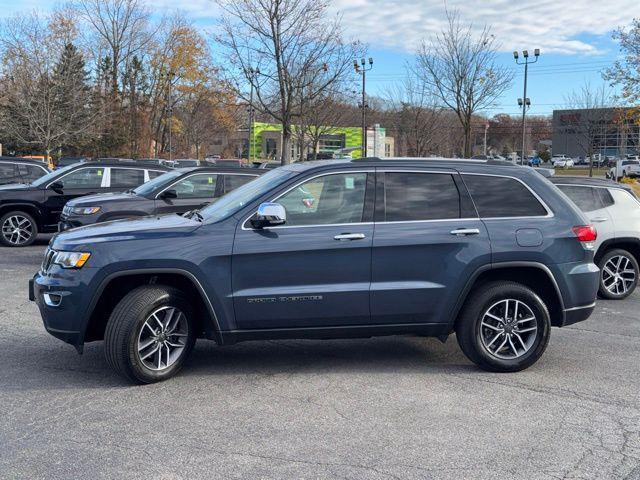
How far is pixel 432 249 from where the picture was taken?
215 inches

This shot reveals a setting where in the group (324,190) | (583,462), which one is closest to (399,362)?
(324,190)

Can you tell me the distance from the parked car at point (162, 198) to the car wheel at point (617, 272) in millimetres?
6045

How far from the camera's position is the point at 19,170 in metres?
15.3

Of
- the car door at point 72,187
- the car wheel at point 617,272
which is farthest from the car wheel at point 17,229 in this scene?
the car wheel at point 617,272

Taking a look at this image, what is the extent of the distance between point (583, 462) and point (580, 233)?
239 cm

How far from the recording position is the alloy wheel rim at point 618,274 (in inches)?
375

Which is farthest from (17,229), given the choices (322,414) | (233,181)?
(322,414)

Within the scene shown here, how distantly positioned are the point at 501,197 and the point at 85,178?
9.78 meters

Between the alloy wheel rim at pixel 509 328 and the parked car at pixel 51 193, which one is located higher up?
the parked car at pixel 51 193

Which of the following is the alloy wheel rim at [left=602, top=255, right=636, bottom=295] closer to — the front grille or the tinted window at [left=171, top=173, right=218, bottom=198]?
the tinted window at [left=171, top=173, right=218, bottom=198]

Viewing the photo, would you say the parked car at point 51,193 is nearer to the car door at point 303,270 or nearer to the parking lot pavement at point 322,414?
the parking lot pavement at point 322,414

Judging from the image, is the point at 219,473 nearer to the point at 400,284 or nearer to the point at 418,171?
the point at 400,284

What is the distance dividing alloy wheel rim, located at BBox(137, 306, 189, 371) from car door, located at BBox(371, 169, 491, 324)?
5.19 ft

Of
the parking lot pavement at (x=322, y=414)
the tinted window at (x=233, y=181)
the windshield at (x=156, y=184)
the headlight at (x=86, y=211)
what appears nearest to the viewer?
the parking lot pavement at (x=322, y=414)
